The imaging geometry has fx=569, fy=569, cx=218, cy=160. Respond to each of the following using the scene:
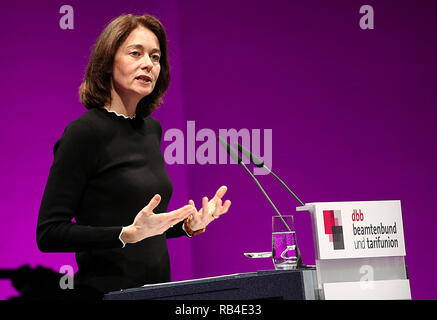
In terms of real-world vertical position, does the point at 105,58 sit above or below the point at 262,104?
below

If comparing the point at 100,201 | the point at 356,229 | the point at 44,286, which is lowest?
the point at 44,286

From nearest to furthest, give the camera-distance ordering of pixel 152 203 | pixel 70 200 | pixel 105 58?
pixel 152 203, pixel 70 200, pixel 105 58

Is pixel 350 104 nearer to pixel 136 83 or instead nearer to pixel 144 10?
pixel 144 10

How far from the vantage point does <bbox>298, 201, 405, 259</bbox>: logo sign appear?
1.36m

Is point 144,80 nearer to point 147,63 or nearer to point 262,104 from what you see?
point 147,63

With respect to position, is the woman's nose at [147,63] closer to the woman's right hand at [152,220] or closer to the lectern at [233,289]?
the woman's right hand at [152,220]

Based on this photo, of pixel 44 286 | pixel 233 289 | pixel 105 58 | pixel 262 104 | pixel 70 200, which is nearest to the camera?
pixel 233 289

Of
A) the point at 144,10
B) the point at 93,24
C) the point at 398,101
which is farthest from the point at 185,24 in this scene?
the point at 398,101

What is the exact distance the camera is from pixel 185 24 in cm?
360

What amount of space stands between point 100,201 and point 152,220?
33 centimetres

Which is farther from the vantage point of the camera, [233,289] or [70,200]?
[70,200]

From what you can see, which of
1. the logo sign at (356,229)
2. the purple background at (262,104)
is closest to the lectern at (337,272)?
the logo sign at (356,229)

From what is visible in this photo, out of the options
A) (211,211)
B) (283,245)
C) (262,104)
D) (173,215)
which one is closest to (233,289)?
(173,215)

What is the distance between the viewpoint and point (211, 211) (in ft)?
5.71
